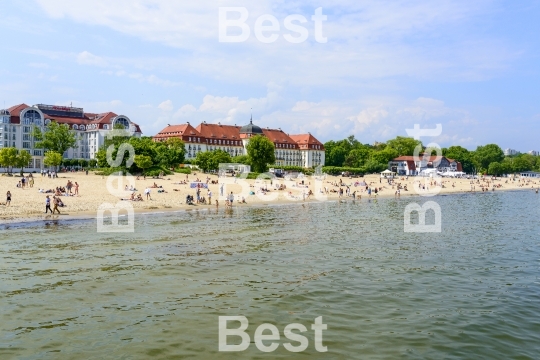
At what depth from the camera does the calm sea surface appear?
11734 millimetres

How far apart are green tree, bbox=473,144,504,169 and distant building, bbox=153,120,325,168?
203ft

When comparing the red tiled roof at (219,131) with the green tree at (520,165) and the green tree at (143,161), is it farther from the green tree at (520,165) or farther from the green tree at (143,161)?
the green tree at (520,165)

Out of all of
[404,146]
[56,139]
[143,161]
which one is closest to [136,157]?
[143,161]

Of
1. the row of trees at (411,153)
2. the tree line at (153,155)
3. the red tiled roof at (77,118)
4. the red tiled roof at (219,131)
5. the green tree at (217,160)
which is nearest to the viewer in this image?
the tree line at (153,155)

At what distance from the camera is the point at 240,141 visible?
14788 centimetres

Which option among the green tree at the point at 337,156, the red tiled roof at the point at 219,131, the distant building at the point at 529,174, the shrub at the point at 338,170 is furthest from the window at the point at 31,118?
the distant building at the point at 529,174

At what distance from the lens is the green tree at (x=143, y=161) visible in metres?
72.2

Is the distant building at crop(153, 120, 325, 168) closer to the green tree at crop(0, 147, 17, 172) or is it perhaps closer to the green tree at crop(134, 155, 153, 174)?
the green tree at crop(134, 155, 153, 174)

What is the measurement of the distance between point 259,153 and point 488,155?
11181 centimetres

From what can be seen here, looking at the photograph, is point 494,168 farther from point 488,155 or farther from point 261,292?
point 261,292

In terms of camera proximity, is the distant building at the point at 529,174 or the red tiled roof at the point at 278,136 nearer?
the red tiled roof at the point at 278,136

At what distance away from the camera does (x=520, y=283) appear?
59.5 feet

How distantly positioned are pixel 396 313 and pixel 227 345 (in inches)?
210

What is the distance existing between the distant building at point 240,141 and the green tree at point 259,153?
40448 millimetres
